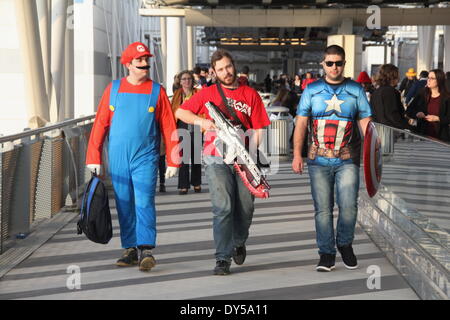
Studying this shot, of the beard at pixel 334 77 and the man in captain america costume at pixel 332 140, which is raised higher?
the beard at pixel 334 77

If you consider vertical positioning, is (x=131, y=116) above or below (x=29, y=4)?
below

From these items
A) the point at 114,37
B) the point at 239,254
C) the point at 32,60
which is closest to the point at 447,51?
the point at 114,37

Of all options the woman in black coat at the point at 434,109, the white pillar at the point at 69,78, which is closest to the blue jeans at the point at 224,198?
the woman in black coat at the point at 434,109

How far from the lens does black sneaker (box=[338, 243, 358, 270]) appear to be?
753cm

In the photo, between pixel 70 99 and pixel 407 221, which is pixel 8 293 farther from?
pixel 70 99

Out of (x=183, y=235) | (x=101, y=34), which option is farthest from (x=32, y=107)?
(x=101, y=34)

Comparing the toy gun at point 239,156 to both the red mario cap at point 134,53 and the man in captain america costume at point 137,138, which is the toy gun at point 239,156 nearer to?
the man in captain america costume at point 137,138

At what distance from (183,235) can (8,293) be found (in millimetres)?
2979

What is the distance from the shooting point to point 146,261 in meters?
7.38

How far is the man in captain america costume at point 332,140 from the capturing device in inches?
286

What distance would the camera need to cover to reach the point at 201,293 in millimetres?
6566

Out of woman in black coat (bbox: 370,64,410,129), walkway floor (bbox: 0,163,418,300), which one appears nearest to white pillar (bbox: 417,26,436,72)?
woman in black coat (bbox: 370,64,410,129)

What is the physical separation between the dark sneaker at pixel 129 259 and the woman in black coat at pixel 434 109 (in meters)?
5.16

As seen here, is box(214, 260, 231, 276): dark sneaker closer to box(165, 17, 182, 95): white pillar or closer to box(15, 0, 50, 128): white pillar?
box(15, 0, 50, 128): white pillar
